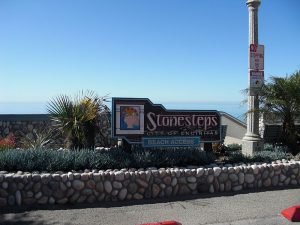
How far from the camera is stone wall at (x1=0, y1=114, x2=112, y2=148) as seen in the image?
14117mm

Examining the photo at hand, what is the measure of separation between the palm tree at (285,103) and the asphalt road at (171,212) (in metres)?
4.12

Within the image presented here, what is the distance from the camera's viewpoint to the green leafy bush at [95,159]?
334 inches

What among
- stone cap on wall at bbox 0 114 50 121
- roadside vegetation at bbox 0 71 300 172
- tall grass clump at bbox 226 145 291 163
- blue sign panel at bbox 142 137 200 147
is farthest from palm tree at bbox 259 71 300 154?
stone cap on wall at bbox 0 114 50 121

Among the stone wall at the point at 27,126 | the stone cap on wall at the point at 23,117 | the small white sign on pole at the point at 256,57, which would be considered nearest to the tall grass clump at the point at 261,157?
the small white sign on pole at the point at 256,57

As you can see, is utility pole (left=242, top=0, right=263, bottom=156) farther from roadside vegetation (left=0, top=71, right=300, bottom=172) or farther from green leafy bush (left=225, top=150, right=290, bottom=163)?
green leafy bush (left=225, top=150, right=290, bottom=163)

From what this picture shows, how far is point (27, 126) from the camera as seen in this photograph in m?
14.4

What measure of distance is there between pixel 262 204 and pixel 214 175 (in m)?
1.18

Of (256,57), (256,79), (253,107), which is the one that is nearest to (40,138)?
(253,107)

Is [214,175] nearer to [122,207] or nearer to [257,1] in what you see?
[122,207]

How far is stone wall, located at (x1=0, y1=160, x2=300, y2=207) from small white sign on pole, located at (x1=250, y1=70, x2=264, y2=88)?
320cm

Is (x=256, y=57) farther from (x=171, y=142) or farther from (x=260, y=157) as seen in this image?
(x=171, y=142)

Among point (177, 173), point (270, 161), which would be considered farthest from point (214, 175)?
point (270, 161)

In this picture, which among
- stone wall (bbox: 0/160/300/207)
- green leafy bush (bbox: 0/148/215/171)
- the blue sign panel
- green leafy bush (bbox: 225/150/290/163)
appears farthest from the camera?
green leafy bush (bbox: 225/150/290/163)

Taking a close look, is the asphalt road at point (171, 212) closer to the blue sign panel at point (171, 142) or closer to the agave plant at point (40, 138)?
the blue sign panel at point (171, 142)
